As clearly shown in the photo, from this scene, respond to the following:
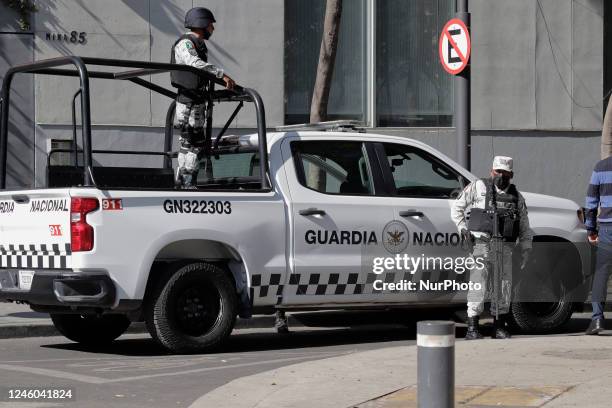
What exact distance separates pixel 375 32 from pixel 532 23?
2.49 metres

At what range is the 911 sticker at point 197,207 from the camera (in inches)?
396

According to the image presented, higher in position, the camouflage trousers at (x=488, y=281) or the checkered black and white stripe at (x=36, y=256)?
the checkered black and white stripe at (x=36, y=256)

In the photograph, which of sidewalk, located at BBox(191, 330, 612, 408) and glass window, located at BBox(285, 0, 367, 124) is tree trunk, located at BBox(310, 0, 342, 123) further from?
sidewalk, located at BBox(191, 330, 612, 408)

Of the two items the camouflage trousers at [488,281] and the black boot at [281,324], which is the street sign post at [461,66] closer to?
the camouflage trousers at [488,281]

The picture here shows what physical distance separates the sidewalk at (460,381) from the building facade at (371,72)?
28.0 feet

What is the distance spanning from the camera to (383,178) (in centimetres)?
1134

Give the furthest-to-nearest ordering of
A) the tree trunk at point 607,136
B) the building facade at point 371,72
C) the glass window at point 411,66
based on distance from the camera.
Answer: the glass window at point 411,66
the building facade at point 371,72
the tree trunk at point 607,136

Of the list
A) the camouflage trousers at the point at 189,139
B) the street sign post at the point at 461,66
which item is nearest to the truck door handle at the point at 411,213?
the camouflage trousers at the point at 189,139

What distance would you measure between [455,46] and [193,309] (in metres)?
5.92

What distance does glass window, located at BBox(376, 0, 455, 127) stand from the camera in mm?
19219

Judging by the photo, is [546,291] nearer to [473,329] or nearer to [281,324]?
[473,329]

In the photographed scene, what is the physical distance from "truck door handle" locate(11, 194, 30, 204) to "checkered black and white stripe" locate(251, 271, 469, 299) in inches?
76.9

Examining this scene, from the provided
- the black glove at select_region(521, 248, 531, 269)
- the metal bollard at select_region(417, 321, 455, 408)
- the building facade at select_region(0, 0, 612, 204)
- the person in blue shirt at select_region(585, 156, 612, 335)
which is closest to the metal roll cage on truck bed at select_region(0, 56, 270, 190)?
the black glove at select_region(521, 248, 531, 269)

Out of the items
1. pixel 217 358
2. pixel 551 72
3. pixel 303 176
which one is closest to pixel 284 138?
pixel 303 176
